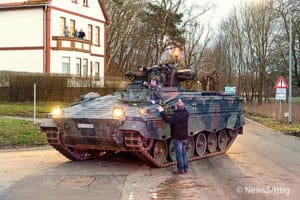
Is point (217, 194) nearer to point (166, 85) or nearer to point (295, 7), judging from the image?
point (166, 85)

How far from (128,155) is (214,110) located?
113 inches

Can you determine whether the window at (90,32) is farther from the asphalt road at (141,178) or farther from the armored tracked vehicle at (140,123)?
the asphalt road at (141,178)

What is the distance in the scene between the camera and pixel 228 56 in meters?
63.4

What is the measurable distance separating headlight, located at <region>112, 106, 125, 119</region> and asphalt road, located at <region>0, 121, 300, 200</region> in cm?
127

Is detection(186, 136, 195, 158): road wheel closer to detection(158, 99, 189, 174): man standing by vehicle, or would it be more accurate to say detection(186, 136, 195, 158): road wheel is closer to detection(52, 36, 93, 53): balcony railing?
detection(158, 99, 189, 174): man standing by vehicle

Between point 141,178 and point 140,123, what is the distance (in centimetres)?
137

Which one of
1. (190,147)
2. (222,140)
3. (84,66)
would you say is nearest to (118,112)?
(190,147)

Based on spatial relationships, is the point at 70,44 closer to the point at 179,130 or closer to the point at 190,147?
the point at 190,147

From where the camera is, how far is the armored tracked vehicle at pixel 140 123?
41.8 feet

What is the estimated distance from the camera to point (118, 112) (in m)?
12.7

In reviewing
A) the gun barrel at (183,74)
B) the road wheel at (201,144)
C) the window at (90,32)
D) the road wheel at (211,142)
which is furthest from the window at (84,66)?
the road wheel at (201,144)

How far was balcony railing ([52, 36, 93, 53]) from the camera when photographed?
135 ft

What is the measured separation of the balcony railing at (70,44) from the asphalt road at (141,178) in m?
25.4

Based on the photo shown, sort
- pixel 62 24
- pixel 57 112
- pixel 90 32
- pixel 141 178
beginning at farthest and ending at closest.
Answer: pixel 90 32, pixel 62 24, pixel 57 112, pixel 141 178
